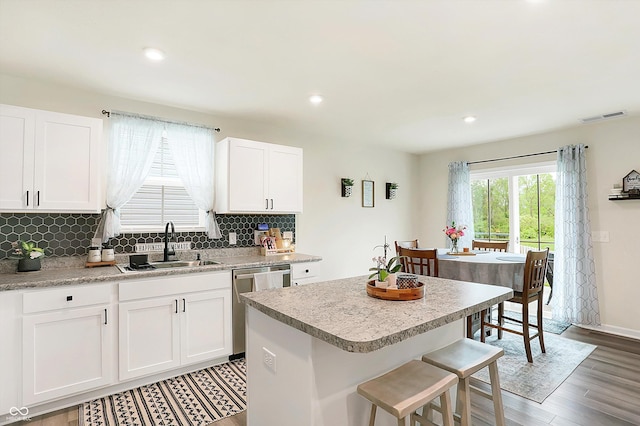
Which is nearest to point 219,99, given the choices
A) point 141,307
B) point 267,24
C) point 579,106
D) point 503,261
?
point 267,24

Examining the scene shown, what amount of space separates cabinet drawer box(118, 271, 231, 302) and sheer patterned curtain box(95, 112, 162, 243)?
68 centimetres

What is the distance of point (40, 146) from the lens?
256 cm

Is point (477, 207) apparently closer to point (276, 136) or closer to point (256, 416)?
point (276, 136)

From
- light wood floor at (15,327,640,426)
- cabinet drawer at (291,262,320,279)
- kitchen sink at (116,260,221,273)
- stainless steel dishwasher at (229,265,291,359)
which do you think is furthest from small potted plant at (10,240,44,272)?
cabinet drawer at (291,262,320,279)

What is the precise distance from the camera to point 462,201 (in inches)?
211

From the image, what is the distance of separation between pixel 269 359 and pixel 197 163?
246 centimetres

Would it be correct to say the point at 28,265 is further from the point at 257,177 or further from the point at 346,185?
the point at 346,185

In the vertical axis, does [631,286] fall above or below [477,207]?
below

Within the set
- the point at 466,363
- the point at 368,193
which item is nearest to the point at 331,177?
the point at 368,193

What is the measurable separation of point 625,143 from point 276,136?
4.06 m

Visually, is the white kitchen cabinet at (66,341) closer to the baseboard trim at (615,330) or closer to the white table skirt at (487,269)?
the white table skirt at (487,269)

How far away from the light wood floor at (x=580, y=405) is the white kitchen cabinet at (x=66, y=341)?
0.23 metres

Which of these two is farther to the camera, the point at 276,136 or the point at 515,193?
the point at 515,193

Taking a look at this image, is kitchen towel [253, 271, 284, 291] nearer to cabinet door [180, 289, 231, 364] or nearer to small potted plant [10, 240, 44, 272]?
cabinet door [180, 289, 231, 364]
